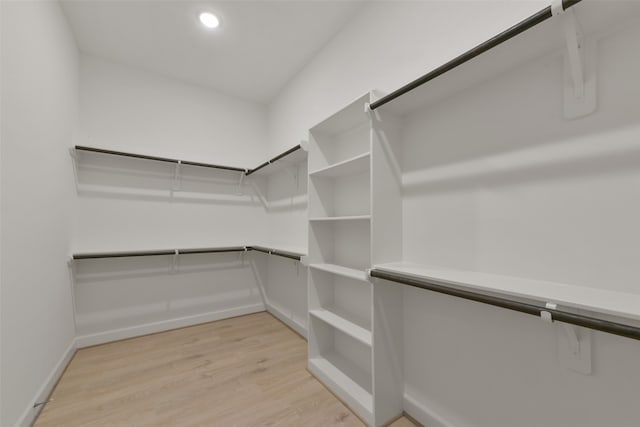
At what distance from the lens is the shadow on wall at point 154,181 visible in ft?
7.60

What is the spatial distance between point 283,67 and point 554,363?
2.84 metres

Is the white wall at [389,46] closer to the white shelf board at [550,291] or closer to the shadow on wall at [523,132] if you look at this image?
the shadow on wall at [523,132]

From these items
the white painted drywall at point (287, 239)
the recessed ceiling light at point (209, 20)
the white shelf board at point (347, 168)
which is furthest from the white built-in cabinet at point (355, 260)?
the recessed ceiling light at point (209, 20)

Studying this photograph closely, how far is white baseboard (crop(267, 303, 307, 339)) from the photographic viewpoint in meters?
2.41

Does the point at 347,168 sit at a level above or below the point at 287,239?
above

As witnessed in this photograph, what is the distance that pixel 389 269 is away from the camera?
4.03ft

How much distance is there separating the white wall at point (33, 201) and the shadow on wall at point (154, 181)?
0.34 m

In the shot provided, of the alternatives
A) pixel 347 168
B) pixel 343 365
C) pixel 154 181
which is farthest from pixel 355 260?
pixel 154 181

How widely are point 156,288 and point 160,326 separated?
380mm

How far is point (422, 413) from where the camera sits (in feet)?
4.45

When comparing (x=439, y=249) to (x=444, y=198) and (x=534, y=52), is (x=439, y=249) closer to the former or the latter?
(x=444, y=198)

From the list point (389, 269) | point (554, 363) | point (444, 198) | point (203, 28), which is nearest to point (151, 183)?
point (203, 28)

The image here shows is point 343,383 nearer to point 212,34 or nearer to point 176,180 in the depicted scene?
point 176,180

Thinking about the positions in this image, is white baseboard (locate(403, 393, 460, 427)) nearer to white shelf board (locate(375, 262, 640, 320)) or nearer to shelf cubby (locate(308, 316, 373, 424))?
shelf cubby (locate(308, 316, 373, 424))
